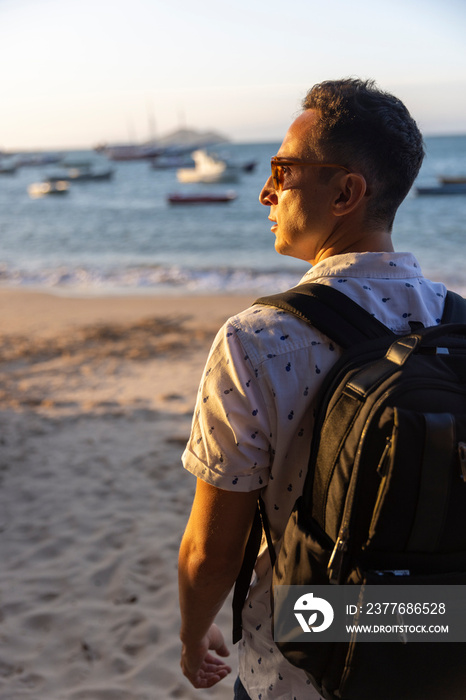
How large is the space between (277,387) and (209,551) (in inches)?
15.6

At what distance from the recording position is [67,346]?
23.5 feet

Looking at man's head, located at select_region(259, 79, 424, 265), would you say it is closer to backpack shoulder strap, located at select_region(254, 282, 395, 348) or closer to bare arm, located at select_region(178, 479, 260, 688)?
backpack shoulder strap, located at select_region(254, 282, 395, 348)

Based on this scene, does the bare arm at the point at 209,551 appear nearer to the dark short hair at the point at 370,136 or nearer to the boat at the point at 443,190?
the dark short hair at the point at 370,136

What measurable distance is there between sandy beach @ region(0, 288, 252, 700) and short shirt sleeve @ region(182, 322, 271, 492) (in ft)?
5.49

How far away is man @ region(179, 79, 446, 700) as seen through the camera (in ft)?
3.44

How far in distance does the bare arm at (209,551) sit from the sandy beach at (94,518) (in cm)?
130

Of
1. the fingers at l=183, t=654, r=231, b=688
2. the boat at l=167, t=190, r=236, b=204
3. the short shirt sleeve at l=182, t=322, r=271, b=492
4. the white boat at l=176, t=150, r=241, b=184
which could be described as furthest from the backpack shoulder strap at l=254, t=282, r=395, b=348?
the white boat at l=176, t=150, r=241, b=184

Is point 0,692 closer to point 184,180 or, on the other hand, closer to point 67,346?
point 67,346

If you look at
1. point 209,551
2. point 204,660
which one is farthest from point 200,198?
point 209,551

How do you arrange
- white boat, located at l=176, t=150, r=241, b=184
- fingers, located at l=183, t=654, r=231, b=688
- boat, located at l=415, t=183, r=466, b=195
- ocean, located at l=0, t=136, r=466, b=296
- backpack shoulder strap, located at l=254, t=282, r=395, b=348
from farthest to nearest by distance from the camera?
white boat, located at l=176, t=150, r=241, b=184 < boat, located at l=415, t=183, r=466, b=195 < ocean, located at l=0, t=136, r=466, b=296 < fingers, located at l=183, t=654, r=231, b=688 < backpack shoulder strap, located at l=254, t=282, r=395, b=348

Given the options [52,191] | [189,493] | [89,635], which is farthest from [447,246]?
[52,191]

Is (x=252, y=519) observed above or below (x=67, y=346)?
above

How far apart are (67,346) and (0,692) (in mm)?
5190

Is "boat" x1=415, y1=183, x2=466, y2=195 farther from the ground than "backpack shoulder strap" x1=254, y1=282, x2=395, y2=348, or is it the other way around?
"backpack shoulder strap" x1=254, y1=282, x2=395, y2=348
